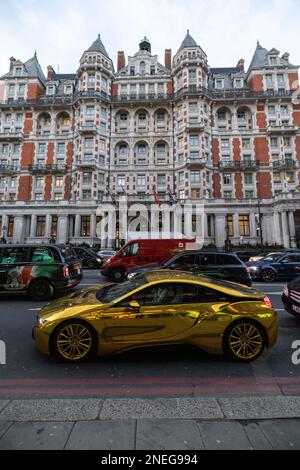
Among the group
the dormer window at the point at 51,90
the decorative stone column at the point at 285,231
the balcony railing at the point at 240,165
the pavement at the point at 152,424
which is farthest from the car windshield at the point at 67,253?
the dormer window at the point at 51,90

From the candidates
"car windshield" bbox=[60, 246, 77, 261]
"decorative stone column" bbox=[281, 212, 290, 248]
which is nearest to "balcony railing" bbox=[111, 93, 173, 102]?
"decorative stone column" bbox=[281, 212, 290, 248]

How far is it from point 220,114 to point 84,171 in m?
25.7

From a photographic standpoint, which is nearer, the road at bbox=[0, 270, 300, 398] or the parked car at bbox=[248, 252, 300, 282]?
the road at bbox=[0, 270, 300, 398]

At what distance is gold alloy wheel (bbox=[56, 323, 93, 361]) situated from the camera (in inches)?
157

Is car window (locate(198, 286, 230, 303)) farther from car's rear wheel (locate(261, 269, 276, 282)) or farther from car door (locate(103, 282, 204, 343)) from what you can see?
car's rear wheel (locate(261, 269, 276, 282))

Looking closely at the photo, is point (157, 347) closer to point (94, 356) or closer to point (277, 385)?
point (94, 356)

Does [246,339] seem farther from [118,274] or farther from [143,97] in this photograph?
[143,97]

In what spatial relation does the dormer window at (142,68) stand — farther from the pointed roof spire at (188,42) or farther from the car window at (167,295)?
the car window at (167,295)

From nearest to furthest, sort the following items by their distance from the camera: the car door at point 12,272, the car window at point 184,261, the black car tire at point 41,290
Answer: the car door at point 12,272 < the black car tire at point 41,290 < the car window at point 184,261

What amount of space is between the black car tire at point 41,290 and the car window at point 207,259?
5431mm

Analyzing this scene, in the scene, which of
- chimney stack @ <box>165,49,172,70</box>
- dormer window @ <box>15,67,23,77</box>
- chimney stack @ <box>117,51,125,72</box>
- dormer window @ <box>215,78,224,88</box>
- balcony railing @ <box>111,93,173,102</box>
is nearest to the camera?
balcony railing @ <box>111,93,173,102</box>

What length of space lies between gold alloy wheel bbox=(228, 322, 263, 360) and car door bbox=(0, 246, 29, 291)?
6.90 meters

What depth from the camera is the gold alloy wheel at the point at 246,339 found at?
4.07 meters

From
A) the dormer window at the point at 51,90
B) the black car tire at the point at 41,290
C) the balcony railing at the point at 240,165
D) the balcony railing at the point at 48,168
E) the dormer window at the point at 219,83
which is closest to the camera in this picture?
the black car tire at the point at 41,290
